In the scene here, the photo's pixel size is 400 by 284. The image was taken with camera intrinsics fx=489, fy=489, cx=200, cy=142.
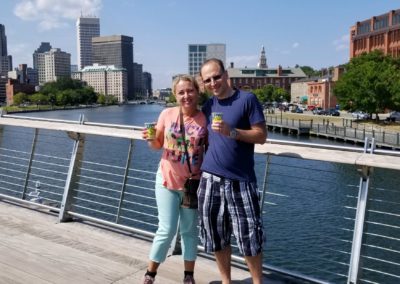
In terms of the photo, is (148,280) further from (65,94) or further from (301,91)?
(65,94)

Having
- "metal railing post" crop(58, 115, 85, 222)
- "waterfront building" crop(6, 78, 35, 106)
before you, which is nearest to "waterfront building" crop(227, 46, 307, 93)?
"waterfront building" crop(6, 78, 35, 106)

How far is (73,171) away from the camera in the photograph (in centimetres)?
586

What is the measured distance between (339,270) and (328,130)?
40.3 m

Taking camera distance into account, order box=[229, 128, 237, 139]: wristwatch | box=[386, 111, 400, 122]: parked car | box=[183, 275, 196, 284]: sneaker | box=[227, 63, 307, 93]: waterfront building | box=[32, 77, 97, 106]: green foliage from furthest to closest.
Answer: box=[227, 63, 307, 93]: waterfront building → box=[32, 77, 97, 106]: green foliage → box=[386, 111, 400, 122]: parked car → box=[183, 275, 196, 284]: sneaker → box=[229, 128, 237, 139]: wristwatch

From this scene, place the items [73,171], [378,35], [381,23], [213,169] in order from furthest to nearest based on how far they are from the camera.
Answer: [378,35]
[381,23]
[73,171]
[213,169]

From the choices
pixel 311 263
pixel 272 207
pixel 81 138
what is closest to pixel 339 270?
pixel 311 263

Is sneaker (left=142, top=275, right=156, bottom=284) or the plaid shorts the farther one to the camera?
sneaker (left=142, top=275, right=156, bottom=284)

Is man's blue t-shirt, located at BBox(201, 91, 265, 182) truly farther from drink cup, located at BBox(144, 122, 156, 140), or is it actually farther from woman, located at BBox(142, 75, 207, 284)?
drink cup, located at BBox(144, 122, 156, 140)

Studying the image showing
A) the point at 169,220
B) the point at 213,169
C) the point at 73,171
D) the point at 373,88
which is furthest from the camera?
the point at 373,88

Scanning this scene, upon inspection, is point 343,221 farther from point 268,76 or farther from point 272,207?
point 268,76

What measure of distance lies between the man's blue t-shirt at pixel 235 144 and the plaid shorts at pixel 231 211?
0.07 meters

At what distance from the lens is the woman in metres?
3.76

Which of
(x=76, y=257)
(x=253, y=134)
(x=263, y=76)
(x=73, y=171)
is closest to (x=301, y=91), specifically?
(x=263, y=76)

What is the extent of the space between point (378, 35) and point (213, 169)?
98.0 meters
